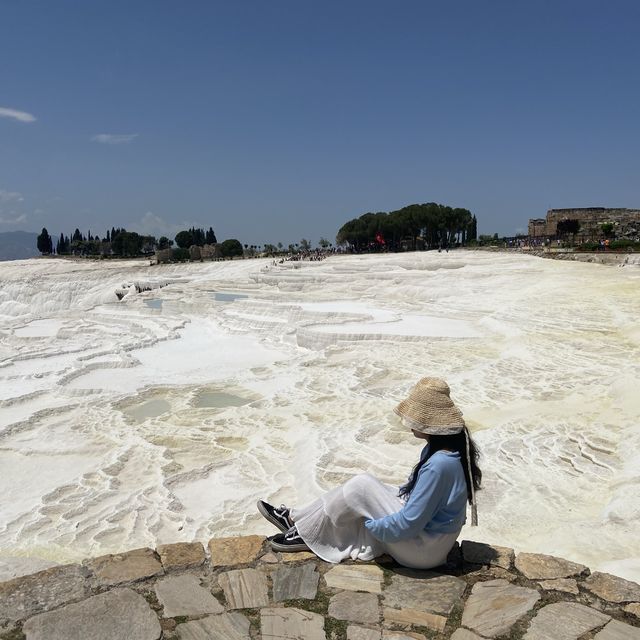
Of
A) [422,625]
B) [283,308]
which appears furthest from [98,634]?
[283,308]

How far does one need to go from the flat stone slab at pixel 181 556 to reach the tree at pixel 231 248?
56.4 metres

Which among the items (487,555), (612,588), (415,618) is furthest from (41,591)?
(612,588)

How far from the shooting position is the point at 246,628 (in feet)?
7.61

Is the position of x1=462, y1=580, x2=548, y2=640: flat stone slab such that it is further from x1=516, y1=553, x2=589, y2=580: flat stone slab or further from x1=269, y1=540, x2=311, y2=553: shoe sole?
x1=269, y1=540, x2=311, y2=553: shoe sole

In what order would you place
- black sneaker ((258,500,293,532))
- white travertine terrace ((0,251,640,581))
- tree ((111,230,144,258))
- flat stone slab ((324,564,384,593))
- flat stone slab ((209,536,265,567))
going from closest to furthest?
flat stone slab ((324,564,384,593)), flat stone slab ((209,536,265,567)), black sneaker ((258,500,293,532)), white travertine terrace ((0,251,640,581)), tree ((111,230,144,258))

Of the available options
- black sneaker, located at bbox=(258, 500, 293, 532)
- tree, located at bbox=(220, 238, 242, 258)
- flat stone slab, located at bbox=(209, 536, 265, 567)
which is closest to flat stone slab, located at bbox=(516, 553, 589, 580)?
black sneaker, located at bbox=(258, 500, 293, 532)

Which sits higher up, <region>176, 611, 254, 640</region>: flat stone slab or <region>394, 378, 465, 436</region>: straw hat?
<region>394, 378, 465, 436</region>: straw hat

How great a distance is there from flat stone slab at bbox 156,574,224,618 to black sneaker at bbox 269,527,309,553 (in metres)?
0.42

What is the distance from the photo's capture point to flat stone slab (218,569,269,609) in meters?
2.48

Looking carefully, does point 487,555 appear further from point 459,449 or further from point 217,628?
point 217,628

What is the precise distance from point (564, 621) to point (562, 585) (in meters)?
0.28

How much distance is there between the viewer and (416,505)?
99.0 inches

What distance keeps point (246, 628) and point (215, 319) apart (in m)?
13.6

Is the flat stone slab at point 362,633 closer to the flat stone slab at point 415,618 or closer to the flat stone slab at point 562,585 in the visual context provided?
the flat stone slab at point 415,618
